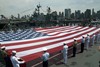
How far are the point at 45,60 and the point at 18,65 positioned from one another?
2213mm

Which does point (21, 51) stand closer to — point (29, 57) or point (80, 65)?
point (29, 57)

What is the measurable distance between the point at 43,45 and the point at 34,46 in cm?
75

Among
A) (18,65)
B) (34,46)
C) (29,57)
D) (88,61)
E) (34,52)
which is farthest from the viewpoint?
(88,61)

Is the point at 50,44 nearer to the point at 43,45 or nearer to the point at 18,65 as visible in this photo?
the point at 43,45

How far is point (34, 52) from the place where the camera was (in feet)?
29.8

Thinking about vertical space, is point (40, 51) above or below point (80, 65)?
above

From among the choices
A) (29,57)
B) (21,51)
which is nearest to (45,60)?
(29,57)

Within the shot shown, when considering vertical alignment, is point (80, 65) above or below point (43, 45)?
below

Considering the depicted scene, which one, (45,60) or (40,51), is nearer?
(45,60)

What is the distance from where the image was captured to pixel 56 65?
10117 mm

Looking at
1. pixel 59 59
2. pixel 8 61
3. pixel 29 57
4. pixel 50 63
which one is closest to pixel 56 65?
pixel 50 63

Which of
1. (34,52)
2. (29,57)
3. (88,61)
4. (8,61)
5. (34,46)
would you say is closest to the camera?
(8,61)

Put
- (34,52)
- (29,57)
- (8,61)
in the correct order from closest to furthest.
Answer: (8,61), (29,57), (34,52)

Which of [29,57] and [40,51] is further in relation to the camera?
[40,51]
